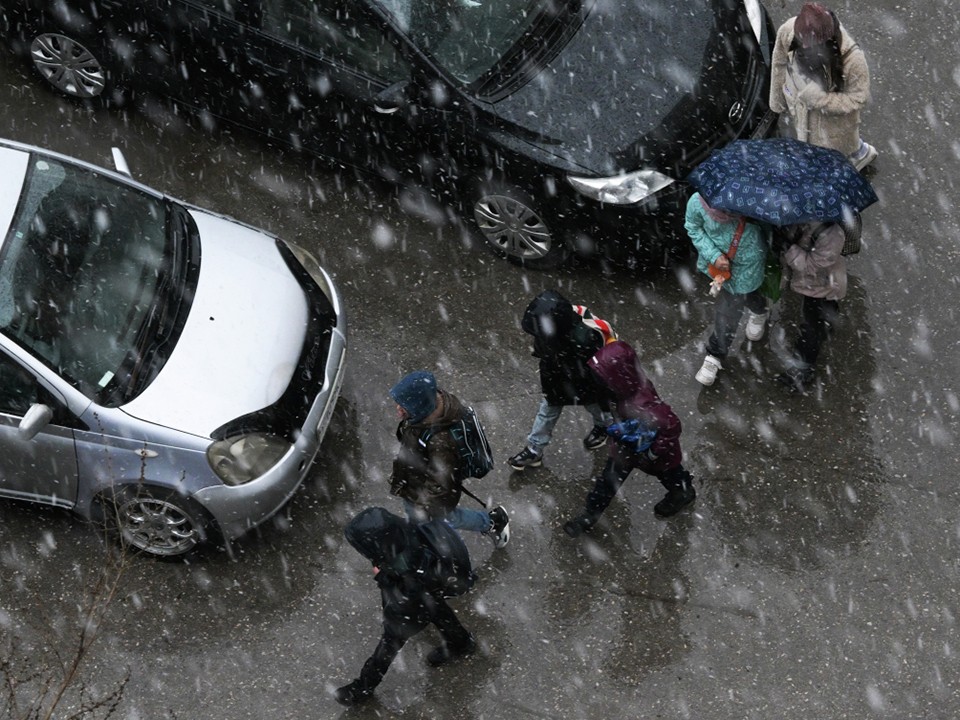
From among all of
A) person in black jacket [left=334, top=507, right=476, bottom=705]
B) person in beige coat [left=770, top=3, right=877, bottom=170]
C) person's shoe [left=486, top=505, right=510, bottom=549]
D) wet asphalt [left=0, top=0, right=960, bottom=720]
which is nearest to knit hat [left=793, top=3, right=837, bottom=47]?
person in beige coat [left=770, top=3, right=877, bottom=170]

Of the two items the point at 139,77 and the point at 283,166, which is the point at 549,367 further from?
the point at 139,77

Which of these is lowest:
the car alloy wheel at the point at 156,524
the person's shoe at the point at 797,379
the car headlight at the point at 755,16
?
the car alloy wheel at the point at 156,524

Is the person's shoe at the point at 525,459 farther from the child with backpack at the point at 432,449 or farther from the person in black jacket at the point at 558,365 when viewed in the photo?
the child with backpack at the point at 432,449

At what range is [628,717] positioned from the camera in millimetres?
5918

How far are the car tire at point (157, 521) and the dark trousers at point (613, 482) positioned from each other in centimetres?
206

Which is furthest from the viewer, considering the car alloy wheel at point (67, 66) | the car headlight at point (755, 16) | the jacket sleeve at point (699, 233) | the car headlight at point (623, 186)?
the car alloy wheel at point (67, 66)

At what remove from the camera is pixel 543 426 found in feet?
21.5

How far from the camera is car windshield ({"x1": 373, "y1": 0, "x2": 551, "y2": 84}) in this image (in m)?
7.06

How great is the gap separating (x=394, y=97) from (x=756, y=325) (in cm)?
263

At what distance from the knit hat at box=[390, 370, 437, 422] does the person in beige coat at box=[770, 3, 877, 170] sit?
3053mm

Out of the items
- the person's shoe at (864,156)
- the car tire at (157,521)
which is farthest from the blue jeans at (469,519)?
the person's shoe at (864,156)

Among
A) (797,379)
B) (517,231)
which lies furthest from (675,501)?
(517,231)

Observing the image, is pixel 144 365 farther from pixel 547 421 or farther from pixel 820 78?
pixel 820 78

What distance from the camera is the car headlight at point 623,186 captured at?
6.97m
